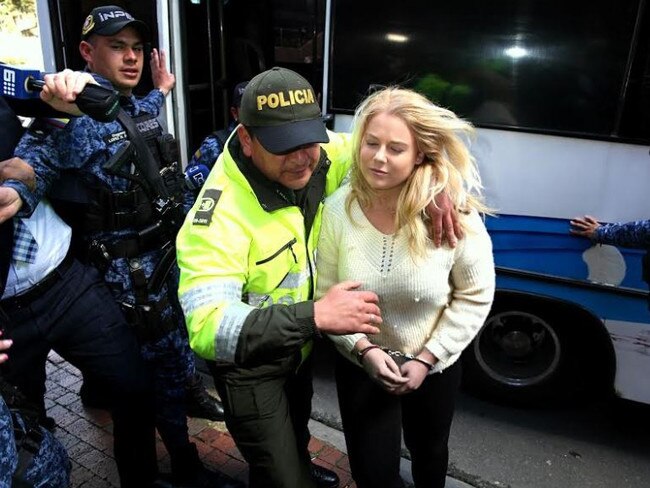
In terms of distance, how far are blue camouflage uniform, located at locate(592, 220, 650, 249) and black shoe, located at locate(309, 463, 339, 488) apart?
5.72 feet

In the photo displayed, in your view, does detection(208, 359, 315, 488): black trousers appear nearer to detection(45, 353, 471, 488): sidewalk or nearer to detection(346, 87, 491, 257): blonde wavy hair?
detection(346, 87, 491, 257): blonde wavy hair

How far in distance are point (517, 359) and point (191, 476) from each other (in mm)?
2020

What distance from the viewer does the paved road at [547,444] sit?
2.86 meters

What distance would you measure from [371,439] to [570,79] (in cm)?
192

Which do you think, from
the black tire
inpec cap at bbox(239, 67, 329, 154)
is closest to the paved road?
the black tire

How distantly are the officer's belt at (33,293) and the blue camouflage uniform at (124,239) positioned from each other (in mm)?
212

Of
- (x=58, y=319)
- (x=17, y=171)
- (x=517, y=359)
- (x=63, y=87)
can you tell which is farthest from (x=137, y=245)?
(x=517, y=359)

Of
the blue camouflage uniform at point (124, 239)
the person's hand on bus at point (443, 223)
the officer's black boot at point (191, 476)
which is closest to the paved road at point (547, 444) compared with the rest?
the officer's black boot at point (191, 476)

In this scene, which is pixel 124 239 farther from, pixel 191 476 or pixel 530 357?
pixel 530 357

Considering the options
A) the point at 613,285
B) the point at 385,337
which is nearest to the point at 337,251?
the point at 385,337

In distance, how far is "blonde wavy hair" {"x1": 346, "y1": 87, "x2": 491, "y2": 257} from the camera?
1.73 meters

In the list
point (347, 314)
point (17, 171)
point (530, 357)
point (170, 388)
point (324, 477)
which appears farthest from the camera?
point (530, 357)

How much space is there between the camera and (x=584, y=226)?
271 cm

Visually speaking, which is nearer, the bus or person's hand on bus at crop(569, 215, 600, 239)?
the bus
